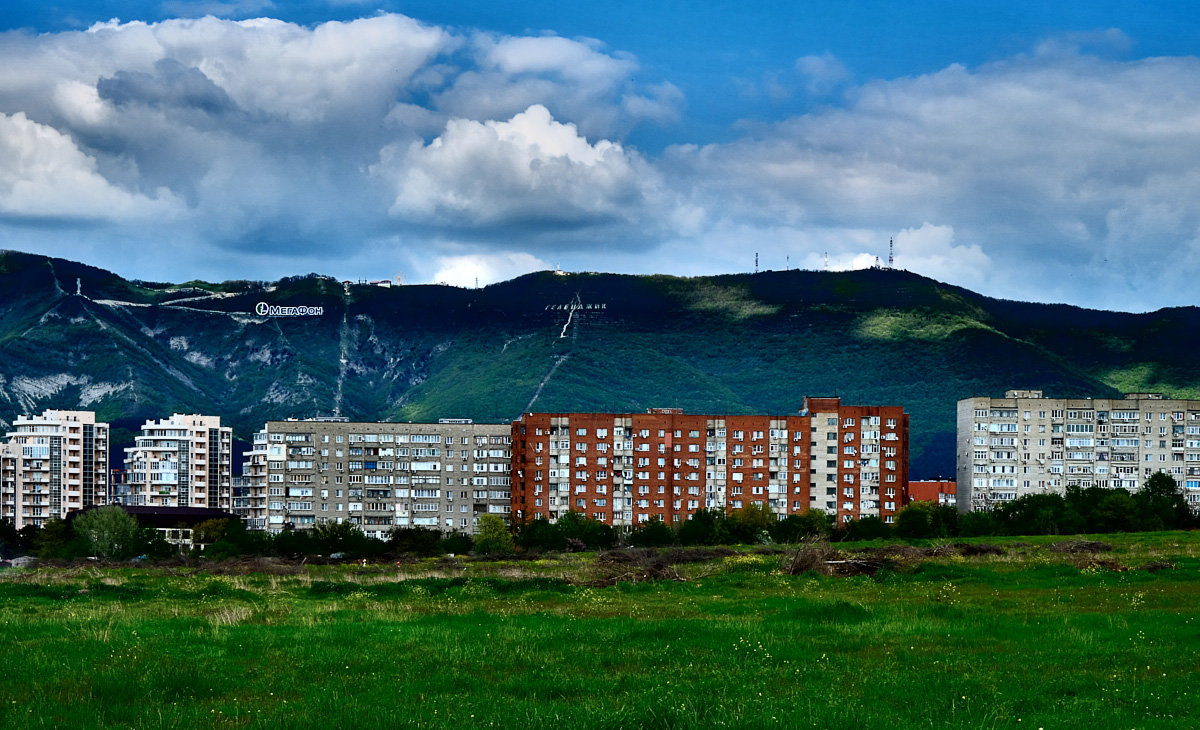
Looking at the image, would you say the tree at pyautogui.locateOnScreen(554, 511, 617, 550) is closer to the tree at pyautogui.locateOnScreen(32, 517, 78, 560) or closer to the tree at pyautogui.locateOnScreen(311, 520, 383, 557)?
the tree at pyautogui.locateOnScreen(311, 520, 383, 557)

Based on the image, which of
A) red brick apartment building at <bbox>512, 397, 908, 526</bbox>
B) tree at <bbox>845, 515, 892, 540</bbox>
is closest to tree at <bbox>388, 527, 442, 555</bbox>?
red brick apartment building at <bbox>512, 397, 908, 526</bbox>

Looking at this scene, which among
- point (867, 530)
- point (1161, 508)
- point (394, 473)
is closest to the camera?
point (1161, 508)

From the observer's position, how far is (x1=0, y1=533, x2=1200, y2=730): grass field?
20.5m

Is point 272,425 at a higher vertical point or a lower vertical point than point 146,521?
higher

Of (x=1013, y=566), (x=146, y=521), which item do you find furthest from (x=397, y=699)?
(x=146, y=521)

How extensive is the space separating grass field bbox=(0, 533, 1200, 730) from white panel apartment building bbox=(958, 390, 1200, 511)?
107 metres

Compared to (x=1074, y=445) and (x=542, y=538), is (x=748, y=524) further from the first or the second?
(x=1074, y=445)

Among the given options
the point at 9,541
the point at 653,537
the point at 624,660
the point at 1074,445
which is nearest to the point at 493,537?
the point at 653,537

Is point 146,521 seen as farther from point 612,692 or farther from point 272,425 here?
point 612,692

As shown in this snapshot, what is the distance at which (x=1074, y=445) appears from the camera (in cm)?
14862

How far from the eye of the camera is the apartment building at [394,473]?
490 ft

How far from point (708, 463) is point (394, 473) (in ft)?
118

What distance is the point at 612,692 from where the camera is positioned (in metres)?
22.8

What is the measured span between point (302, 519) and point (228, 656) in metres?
125
